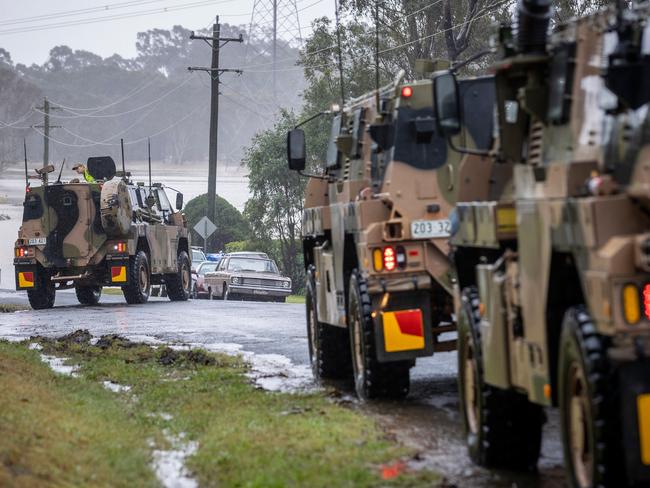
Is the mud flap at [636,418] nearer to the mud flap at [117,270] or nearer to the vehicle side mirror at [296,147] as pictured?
the vehicle side mirror at [296,147]

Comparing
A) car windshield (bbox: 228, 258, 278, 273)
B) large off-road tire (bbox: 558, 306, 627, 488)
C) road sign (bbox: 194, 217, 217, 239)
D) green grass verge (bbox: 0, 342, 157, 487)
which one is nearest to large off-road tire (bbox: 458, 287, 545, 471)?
large off-road tire (bbox: 558, 306, 627, 488)

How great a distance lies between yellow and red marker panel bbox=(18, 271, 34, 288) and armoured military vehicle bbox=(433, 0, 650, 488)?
82.9ft

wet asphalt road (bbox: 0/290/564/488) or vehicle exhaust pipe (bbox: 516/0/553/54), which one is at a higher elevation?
vehicle exhaust pipe (bbox: 516/0/553/54)

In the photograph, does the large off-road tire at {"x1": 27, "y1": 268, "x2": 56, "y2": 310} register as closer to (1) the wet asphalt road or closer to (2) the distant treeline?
(1) the wet asphalt road

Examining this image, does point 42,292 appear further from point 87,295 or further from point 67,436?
point 67,436

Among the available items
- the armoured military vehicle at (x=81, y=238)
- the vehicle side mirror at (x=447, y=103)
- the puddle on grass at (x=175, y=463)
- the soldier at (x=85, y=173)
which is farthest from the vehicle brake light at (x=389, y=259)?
the soldier at (x=85, y=173)

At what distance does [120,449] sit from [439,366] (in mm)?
6424

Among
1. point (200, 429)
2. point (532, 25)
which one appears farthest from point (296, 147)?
point (532, 25)

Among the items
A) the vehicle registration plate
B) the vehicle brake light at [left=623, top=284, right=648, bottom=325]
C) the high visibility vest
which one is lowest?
the vehicle brake light at [left=623, top=284, right=648, bottom=325]

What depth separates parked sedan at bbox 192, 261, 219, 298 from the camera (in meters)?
43.6

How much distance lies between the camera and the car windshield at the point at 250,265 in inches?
1655

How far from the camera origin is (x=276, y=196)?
5750 cm

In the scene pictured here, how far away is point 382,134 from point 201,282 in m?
30.6

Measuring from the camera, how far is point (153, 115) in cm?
13500
